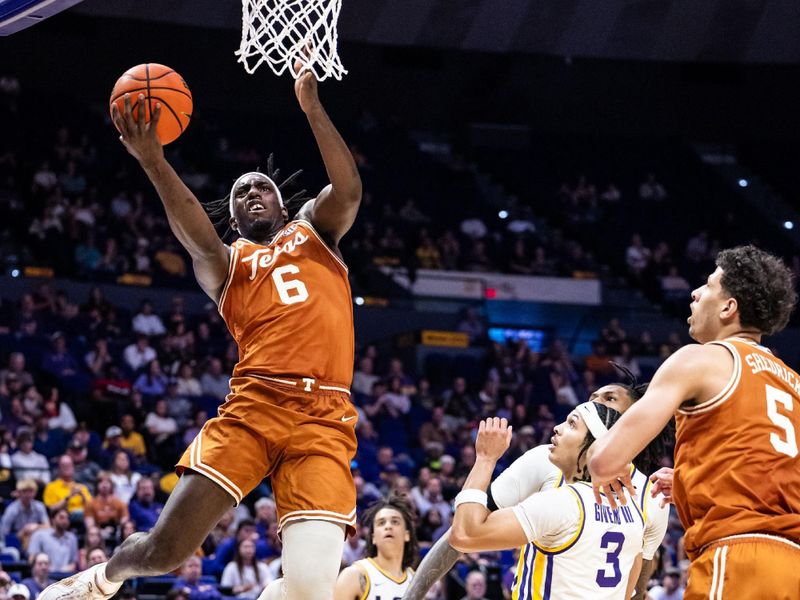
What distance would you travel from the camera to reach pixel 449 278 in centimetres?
2058

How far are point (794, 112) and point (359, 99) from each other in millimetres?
9423

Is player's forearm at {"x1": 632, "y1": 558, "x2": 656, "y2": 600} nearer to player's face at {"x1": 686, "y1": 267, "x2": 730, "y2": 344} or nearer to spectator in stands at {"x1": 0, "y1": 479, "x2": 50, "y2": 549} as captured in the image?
player's face at {"x1": 686, "y1": 267, "x2": 730, "y2": 344}

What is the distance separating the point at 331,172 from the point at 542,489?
6.04ft

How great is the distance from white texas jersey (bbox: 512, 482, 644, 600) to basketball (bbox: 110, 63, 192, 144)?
2.30 m

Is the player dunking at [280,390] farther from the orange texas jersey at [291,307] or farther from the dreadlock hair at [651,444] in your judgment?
the dreadlock hair at [651,444]

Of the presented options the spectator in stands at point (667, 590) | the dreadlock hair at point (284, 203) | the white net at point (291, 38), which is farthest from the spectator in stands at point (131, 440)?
the white net at point (291, 38)

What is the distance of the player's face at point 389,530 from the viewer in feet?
23.8

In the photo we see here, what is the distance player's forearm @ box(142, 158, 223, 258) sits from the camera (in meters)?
4.90

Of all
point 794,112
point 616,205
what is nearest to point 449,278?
point 616,205

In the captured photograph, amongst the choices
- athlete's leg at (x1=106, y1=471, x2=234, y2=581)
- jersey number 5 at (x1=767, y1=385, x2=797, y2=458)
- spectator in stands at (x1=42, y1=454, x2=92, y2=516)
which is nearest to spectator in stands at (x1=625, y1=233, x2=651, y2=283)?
spectator in stands at (x1=42, y1=454, x2=92, y2=516)

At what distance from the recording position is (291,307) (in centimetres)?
524

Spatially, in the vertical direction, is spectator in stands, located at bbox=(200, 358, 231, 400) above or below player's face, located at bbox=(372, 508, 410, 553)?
above

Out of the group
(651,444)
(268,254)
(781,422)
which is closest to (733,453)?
(781,422)

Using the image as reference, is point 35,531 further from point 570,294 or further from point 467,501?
point 570,294
